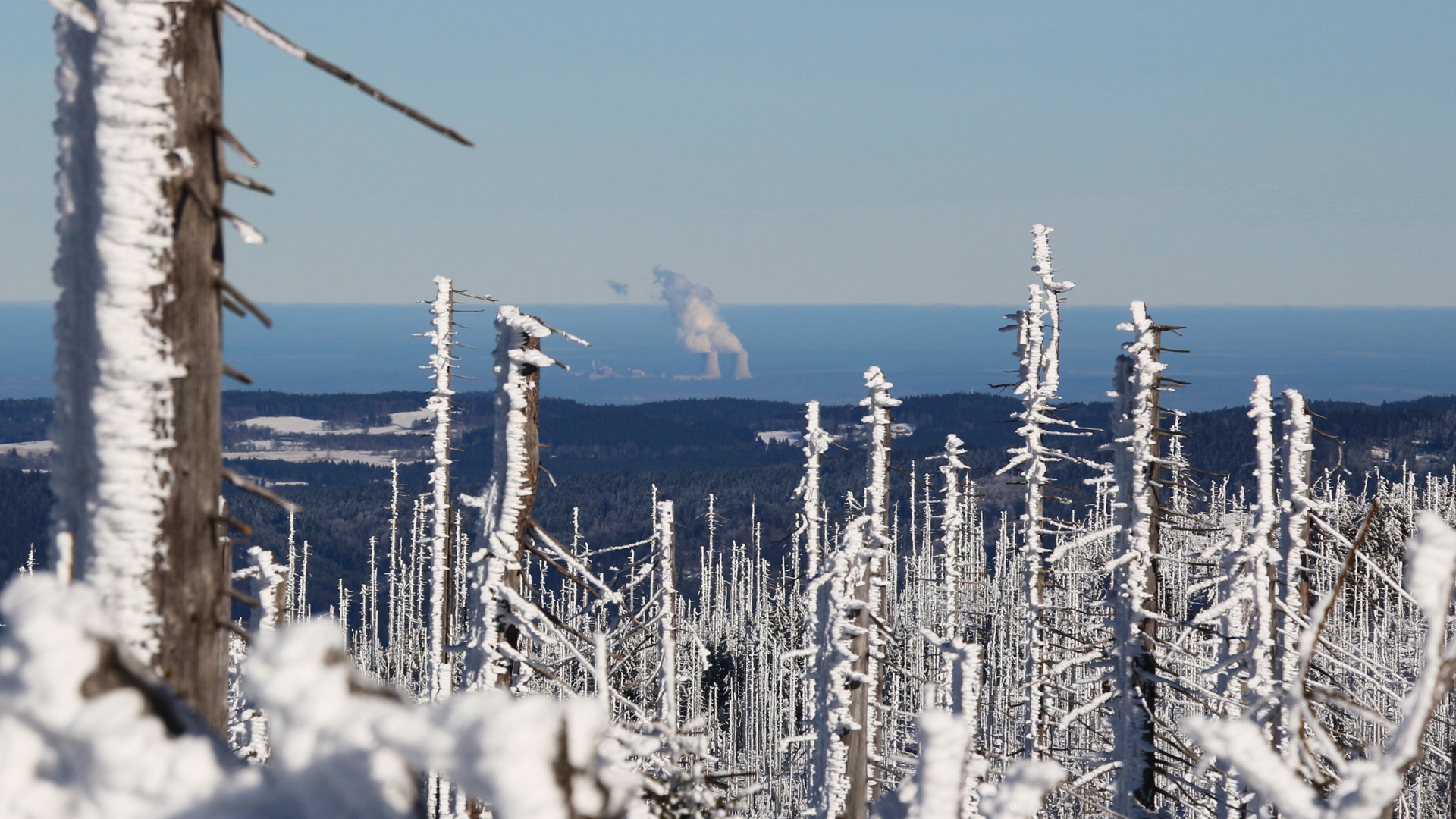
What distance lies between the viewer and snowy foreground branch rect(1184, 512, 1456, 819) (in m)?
2.92

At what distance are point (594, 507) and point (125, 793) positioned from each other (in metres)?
134

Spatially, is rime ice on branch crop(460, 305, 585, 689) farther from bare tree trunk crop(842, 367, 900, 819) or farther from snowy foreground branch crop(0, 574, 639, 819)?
snowy foreground branch crop(0, 574, 639, 819)

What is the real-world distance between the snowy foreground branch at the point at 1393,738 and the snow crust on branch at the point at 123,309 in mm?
3844

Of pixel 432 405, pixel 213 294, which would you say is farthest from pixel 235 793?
pixel 432 405

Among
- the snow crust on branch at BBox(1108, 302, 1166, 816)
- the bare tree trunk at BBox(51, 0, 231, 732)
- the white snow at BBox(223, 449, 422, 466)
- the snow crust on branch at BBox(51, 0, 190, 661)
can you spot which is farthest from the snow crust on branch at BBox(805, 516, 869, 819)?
the white snow at BBox(223, 449, 422, 466)

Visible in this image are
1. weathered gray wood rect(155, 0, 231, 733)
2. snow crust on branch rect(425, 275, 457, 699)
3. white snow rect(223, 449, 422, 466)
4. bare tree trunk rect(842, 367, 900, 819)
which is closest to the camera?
weathered gray wood rect(155, 0, 231, 733)

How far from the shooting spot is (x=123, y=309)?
4320mm

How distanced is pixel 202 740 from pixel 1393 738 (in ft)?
10.2

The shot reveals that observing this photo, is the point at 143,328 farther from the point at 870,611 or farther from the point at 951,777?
the point at 870,611

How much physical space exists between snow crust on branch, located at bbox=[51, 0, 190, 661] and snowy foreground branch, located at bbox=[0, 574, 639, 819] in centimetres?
197

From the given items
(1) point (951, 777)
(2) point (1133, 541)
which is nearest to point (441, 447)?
(2) point (1133, 541)

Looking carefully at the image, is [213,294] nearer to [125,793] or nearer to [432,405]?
[125,793]

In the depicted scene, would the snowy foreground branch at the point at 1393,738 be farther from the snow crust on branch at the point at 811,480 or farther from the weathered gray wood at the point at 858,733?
the snow crust on branch at the point at 811,480

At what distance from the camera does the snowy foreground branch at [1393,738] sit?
292cm
